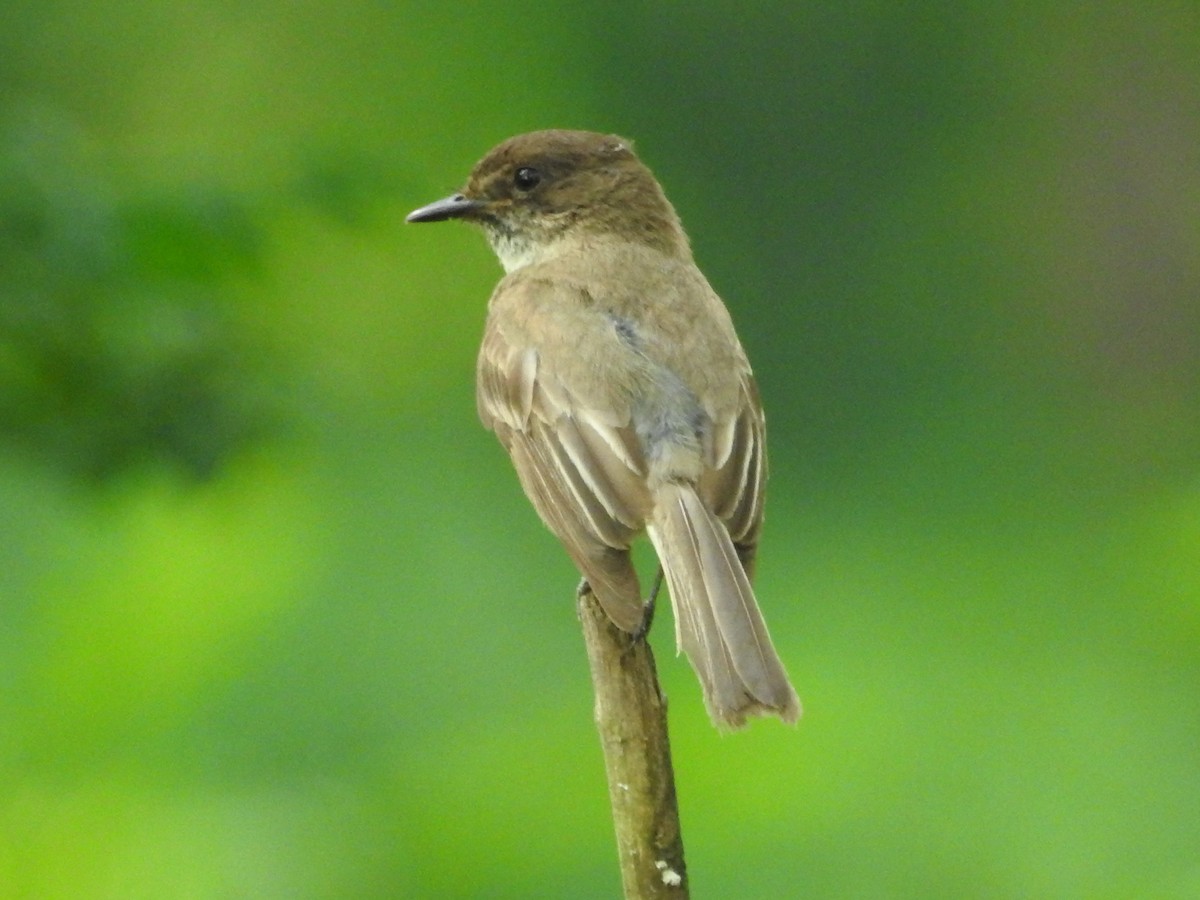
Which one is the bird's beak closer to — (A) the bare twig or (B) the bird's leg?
(B) the bird's leg

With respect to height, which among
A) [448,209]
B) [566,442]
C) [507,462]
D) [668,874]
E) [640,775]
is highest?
[507,462]

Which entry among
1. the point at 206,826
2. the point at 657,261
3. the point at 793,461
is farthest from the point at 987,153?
the point at 206,826

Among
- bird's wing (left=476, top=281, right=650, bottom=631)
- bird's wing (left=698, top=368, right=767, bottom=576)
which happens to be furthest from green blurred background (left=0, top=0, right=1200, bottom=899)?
bird's wing (left=698, top=368, right=767, bottom=576)

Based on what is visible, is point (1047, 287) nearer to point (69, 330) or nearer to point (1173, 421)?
point (1173, 421)

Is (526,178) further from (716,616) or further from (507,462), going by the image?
(507,462)

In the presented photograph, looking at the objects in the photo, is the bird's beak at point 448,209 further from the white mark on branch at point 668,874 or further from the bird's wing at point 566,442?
the white mark on branch at point 668,874

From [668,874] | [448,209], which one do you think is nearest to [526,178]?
[448,209]
